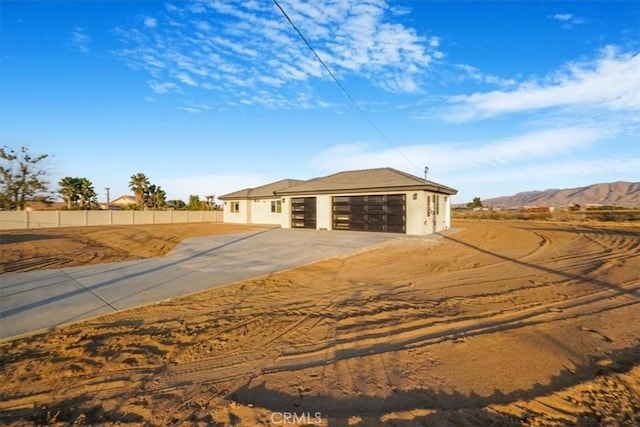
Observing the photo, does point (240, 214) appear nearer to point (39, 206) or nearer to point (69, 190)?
point (69, 190)

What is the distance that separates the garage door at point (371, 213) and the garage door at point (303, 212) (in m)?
1.86

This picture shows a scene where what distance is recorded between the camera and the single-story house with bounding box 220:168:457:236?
17.2 m

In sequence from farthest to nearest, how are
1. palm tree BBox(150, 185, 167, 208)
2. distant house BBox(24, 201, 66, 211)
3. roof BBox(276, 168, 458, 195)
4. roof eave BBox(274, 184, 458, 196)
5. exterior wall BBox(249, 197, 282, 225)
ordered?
palm tree BBox(150, 185, 167, 208) → distant house BBox(24, 201, 66, 211) → exterior wall BBox(249, 197, 282, 225) → roof BBox(276, 168, 458, 195) → roof eave BBox(274, 184, 458, 196)

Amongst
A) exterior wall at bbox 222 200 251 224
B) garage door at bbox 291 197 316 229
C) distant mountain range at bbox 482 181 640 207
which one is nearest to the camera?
garage door at bbox 291 197 316 229

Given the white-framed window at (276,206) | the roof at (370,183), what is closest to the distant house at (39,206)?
the white-framed window at (276,206)

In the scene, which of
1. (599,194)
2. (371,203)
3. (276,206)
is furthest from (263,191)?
(599,194)

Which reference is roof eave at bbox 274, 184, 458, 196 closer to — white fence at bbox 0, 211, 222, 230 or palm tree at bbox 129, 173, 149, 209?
white fence at bbox 0, 211, 222, 230

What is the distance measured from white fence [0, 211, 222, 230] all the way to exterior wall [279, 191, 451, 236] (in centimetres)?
2228

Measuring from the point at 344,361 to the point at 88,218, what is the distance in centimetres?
3937

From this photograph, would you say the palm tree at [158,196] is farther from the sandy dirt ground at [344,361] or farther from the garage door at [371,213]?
the sandy dirt ground at [344,361]

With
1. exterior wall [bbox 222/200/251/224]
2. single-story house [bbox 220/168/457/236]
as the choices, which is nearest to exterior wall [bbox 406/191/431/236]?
single-story house [bbox 220/168/457/236]

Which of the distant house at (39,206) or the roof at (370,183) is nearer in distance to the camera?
the roof at (370,183)

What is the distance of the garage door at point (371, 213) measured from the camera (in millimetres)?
17500

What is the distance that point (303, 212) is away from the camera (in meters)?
22.1
